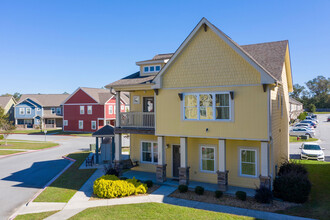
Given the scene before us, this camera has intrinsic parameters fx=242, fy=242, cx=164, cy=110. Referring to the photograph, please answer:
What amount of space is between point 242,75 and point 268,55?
4.25 m

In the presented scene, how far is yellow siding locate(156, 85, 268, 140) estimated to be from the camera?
12594mm

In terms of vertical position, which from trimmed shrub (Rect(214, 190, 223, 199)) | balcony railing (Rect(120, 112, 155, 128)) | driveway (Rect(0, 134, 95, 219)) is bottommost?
driveway (Rect(0, 134, 95, 219))

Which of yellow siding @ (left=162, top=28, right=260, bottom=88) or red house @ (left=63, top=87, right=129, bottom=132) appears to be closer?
yellow siding @ (left=162, top=28, right=260, bottom=88)

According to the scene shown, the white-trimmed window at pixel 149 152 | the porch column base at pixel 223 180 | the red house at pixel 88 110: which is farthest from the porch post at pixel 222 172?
the red house at pixel 88 110

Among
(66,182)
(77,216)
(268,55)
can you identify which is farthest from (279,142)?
(66,182)

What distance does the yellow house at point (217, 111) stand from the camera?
501 inches

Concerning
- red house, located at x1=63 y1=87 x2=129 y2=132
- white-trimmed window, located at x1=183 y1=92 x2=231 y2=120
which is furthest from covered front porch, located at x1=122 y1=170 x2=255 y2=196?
red house, located at x1=63 y1=87 x2=129 y2=132

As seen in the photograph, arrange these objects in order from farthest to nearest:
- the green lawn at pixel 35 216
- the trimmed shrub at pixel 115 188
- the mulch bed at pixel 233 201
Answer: the trimmed shrub at pixel 115 188, the mulch bed at pixel 233 201, the green lawn at pixel 35 216

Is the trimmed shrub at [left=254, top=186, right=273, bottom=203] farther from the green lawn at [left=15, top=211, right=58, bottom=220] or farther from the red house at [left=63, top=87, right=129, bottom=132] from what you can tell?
the red house at [left=63, top=87, right=129, bottom=132]

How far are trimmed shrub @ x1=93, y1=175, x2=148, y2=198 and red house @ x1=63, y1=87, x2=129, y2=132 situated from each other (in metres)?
36.6

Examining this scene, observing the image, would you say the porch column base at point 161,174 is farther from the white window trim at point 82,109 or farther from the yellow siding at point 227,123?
the white window trim at point 82,109

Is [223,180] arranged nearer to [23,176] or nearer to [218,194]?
[218,194]

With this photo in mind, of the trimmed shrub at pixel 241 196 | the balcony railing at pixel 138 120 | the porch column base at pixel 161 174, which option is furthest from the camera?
the balcony railing at pixel 138 120

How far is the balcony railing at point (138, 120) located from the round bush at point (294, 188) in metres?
8.51
